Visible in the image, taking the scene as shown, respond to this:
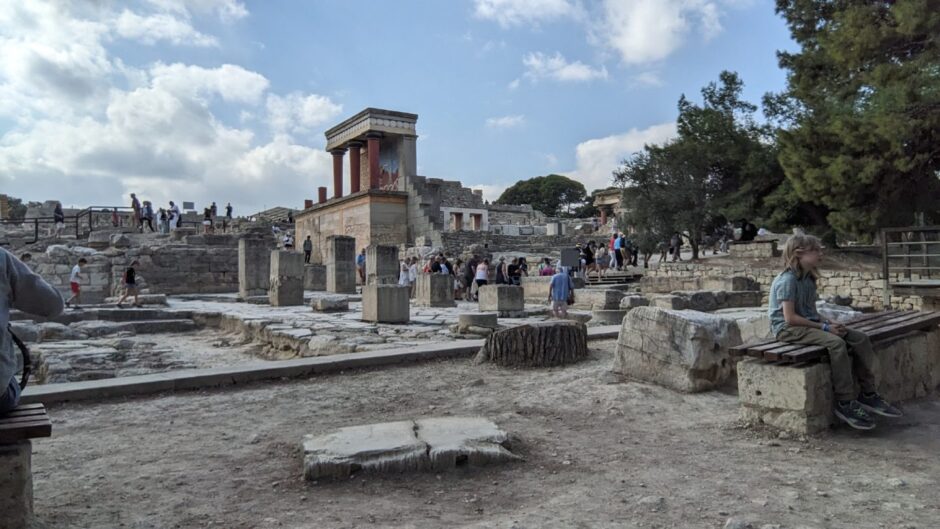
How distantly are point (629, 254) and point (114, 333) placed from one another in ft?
57.8

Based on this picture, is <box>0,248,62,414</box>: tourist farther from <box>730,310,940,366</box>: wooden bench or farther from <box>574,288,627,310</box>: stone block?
<box>574,288,627,310</box>: stone block

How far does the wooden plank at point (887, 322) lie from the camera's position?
476 cm

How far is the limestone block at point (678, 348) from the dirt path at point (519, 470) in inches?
9.0

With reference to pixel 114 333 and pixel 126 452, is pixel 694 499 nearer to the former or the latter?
pixel 126 452

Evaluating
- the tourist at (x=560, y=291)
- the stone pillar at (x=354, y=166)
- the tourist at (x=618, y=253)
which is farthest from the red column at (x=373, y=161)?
the tourist at (x=560, y=291)

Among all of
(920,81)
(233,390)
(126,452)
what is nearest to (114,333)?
(233,390)

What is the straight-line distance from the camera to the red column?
2692cm

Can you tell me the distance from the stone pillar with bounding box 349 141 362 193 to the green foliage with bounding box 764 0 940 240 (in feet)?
60.6

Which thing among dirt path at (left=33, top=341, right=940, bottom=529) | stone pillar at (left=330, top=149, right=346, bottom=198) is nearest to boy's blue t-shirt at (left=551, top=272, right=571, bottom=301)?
dirt path at (left=33, top=341, right=940, bottom=529)

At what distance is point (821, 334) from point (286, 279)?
12663 millimetres

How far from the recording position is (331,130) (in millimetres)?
30719

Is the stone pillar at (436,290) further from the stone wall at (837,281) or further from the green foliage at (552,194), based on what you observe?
the green foliage at (552,194)

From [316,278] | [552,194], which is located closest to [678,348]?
[316,278]

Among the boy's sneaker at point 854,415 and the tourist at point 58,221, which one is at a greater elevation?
the tourist at point 58,221
